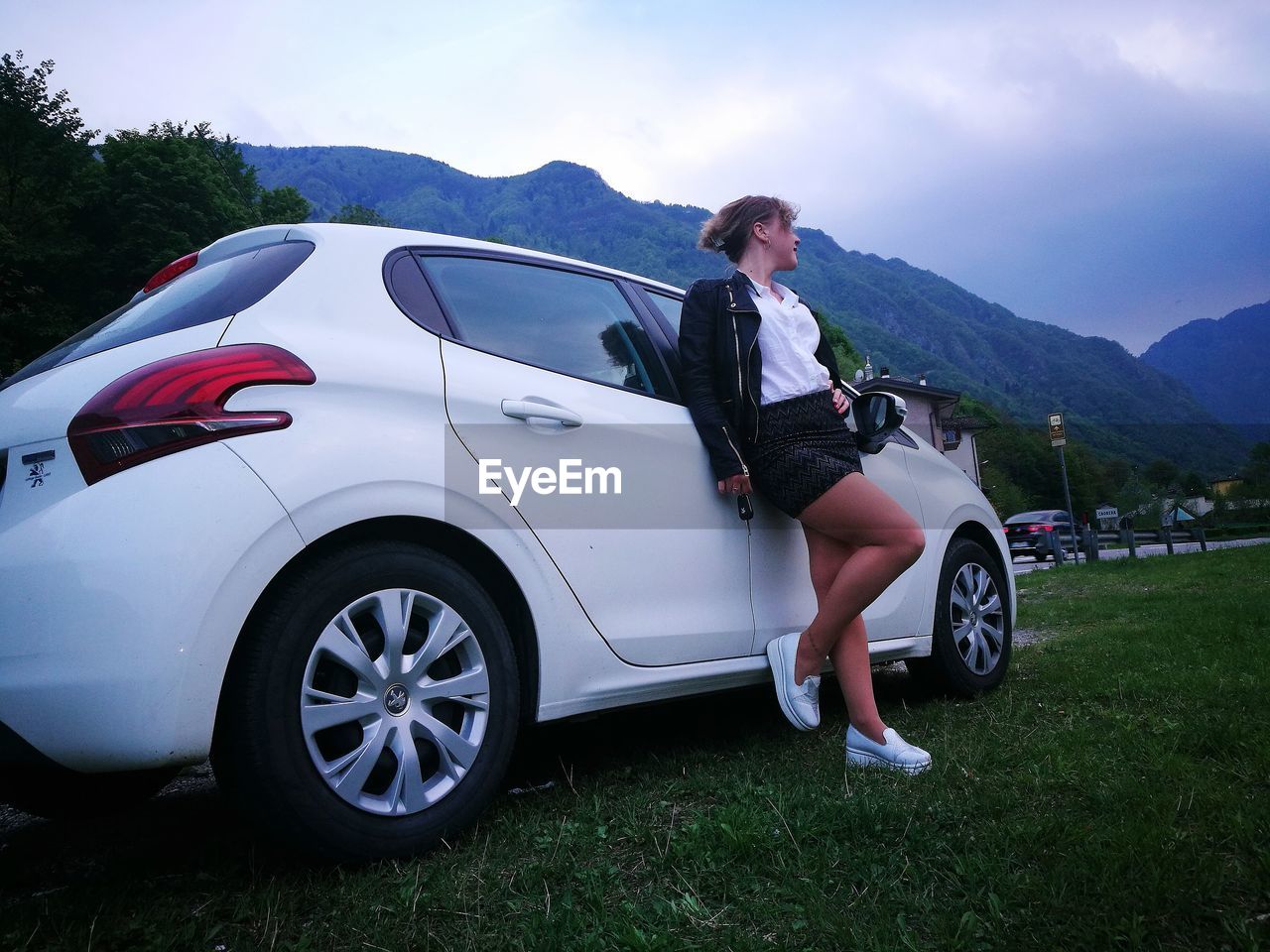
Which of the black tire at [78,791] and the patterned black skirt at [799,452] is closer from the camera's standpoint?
the black tire at [78,791]

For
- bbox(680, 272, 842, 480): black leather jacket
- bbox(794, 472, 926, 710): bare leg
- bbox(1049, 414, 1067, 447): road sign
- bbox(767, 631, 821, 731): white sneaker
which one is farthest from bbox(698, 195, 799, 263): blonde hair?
bbox(1049, 414, 1067, 447): road sign

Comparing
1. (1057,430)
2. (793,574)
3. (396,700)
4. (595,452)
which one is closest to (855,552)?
(793,574)

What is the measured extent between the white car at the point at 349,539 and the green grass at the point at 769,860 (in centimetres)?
19

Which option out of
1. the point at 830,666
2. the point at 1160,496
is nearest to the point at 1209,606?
the point at 830,666

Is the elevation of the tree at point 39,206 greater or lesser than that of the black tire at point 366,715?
greater

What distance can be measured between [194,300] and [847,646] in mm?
2134

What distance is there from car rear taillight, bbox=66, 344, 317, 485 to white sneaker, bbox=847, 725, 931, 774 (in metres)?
1.89

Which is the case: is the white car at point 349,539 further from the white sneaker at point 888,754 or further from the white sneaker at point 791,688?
the white sneaker at point 888,754

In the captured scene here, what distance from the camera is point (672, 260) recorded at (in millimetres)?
191875

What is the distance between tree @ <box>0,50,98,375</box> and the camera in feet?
88.1

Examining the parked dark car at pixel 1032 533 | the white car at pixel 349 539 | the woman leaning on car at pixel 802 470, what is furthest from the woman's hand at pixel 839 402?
the parked dark car at pixel 1032 533

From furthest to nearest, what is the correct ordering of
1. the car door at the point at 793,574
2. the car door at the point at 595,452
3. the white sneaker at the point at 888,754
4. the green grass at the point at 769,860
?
the car door at the point at 793,574, the white sneaker at the point at 888,754, the car door at the point at 595,452, the green grass at the point at 769,860

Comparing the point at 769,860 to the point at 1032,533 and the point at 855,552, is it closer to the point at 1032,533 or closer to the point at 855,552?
the point at 855,552

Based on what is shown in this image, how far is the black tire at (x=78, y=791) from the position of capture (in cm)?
218
